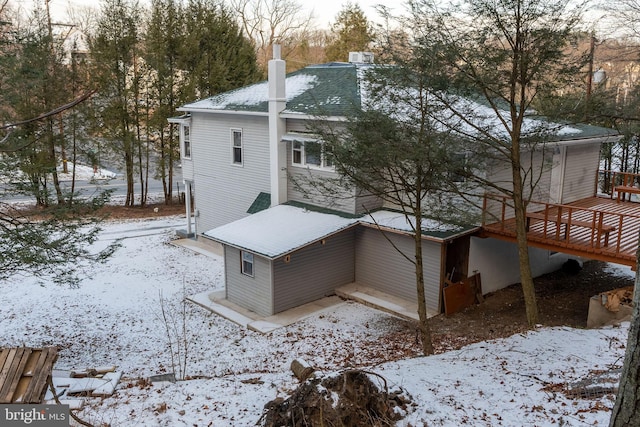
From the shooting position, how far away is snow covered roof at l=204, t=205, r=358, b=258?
1400cm

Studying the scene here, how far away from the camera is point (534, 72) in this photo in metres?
9.90

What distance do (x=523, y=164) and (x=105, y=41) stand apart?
21.7 m

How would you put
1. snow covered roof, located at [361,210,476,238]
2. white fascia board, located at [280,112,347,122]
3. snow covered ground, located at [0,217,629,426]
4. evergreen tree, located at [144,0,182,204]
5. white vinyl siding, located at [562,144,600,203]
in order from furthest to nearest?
1. evergreen tree, located at [144,0,182,204]
2. white vinyl siding, located at [562,144,600,203]
3. white fascia board, located at [280,112,347,122]
4. snow covered roof, located at [361,210,476,238]
5. snow covered ground, located at [0,217,629,426]

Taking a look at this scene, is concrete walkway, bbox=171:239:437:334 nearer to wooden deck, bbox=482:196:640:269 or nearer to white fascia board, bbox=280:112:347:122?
wooden deck, bbox=482:196:640:269

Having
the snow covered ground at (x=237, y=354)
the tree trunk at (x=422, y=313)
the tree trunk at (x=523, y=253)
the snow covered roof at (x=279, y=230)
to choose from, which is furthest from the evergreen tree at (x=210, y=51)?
the tree trunk at (x=523, y=253)

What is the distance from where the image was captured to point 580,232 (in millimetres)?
13391

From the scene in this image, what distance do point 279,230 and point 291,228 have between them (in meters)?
0.35

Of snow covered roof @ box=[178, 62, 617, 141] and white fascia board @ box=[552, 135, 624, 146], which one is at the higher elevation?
snow covered roof @ box=[178, 62, 617, 141]

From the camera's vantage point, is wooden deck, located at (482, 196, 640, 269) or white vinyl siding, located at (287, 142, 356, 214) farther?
white vinyl siding, located at (287, 142, 356, 214)

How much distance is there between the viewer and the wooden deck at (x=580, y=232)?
11852 mm

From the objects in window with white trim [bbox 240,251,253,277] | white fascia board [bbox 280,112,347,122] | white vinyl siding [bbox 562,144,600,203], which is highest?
Result: white fascia board [bbox 280,112,347,122]

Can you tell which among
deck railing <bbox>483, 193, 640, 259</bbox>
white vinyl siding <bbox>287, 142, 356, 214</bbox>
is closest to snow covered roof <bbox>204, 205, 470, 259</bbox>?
white vinyl siding <bbox>287, 142, 356, 214</bbox>

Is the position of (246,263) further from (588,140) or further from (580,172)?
(580,172)

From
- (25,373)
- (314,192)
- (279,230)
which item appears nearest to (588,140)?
(314,192)
